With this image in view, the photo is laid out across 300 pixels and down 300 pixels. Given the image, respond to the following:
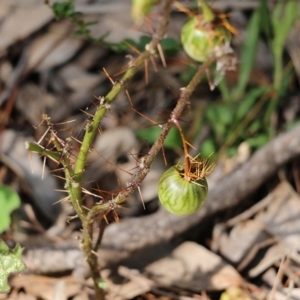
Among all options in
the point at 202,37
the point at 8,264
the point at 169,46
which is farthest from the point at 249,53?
the point at 8,264

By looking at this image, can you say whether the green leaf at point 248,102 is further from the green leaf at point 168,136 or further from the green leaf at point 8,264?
the green leaf at point 8,264

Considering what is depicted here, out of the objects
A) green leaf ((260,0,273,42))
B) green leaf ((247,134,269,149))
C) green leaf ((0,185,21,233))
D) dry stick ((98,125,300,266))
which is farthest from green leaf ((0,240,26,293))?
green leaf ((260,0,273,42))

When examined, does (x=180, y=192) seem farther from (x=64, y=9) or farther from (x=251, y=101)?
(x=251, y=101)

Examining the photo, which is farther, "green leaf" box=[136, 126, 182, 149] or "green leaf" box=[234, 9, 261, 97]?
"green leaf" box=[234, 9, 261, 97]

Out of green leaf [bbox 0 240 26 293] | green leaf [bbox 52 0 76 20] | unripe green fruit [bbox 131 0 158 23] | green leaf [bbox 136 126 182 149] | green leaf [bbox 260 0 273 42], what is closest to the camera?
unripe green fruit [bbox 131 0 158 23]

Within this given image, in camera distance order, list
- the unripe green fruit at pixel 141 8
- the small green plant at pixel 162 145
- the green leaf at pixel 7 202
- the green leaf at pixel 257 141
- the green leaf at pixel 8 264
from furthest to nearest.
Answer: the green leaf at pixel 257 141 < the green leaf at pixel 7 202 < the green leaf at pixel 8 264 < the small green plant at pixel 162 145 < the unripe green fruit at pixel 141 8

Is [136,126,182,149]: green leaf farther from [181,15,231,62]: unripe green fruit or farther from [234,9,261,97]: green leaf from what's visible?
[181,15,231,62]: unripe green fruit

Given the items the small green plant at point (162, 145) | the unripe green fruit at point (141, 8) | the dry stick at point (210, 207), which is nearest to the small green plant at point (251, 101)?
the dry stick at point (210, 207)
